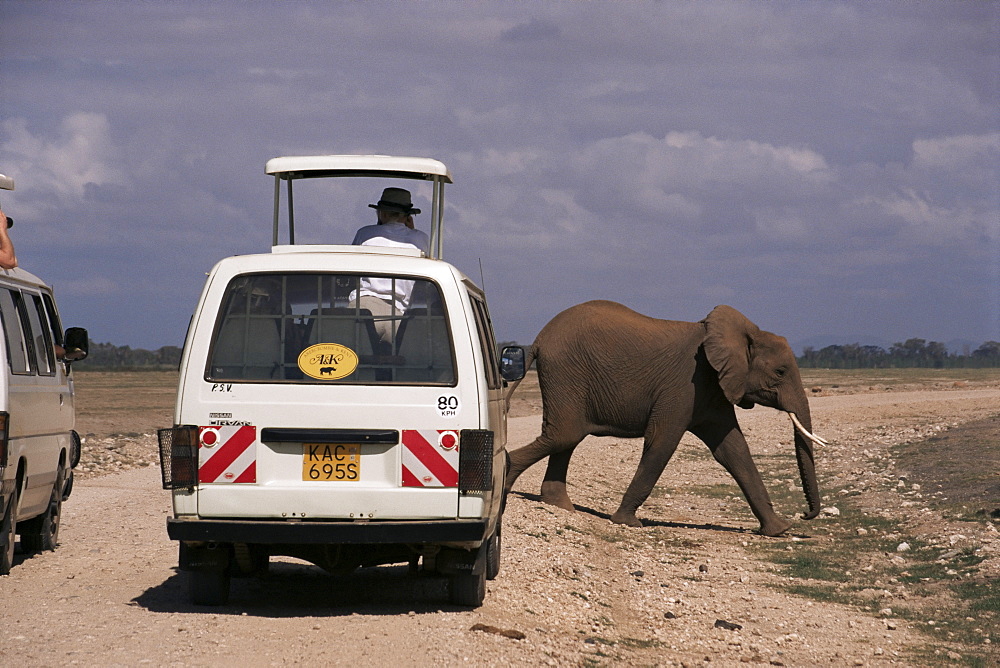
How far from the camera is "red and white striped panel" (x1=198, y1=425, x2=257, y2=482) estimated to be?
8.12 meters

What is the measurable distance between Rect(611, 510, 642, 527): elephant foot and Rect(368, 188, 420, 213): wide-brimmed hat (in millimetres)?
7229

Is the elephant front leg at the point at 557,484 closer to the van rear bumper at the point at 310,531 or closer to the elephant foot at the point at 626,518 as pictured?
the elephant foot at the point at 626,518

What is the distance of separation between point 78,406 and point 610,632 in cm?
3423

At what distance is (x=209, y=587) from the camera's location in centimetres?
884

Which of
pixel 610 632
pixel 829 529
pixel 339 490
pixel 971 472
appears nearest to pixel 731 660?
pixel 610 632

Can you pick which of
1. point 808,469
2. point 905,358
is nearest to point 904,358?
point 905,358

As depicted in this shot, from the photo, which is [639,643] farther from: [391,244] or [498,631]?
[391,244]

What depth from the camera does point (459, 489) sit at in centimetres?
813

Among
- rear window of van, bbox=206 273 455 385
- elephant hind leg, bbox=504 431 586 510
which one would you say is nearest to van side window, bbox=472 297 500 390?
rear window of van, bbox=206 273 455 385

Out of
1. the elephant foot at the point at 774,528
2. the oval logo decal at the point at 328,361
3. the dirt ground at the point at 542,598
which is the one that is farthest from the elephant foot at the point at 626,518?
the oval logo decal at the point at 328,361

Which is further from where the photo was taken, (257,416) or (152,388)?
(152,388)

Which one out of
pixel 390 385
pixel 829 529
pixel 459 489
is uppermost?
pixel 390 385

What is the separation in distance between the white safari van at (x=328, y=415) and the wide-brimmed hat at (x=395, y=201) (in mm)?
1847

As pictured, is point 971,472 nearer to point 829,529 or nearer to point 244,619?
point 829,529
